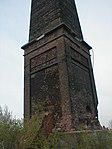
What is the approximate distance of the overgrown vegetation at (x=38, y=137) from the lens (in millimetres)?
5980

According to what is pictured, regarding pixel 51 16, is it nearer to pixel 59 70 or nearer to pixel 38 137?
pixel 59 70

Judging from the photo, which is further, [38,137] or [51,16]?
[51,16]

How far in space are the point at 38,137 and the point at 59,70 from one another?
3982mm

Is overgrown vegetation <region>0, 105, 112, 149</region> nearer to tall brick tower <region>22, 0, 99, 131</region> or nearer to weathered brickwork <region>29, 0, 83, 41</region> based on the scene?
tall brick tower <region>22, 0, 99, 131</region>

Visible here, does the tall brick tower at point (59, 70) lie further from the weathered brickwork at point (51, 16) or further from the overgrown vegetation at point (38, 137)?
the overgrown vegetation at point (38, 137)

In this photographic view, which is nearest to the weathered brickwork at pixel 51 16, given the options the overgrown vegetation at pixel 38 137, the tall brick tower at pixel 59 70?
the tall brick tower at pixel 59 70

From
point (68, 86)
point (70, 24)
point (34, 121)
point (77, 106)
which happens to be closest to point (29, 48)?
point (70, 24)

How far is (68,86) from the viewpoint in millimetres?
9352

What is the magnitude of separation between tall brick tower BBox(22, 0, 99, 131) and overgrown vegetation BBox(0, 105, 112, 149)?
155cm

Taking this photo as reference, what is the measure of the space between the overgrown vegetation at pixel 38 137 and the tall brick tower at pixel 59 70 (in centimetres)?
155

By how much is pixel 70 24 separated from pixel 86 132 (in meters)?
7.57

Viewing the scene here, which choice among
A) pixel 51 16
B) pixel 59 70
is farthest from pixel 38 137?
pixel 51 16

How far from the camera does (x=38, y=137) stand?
7.14 meters

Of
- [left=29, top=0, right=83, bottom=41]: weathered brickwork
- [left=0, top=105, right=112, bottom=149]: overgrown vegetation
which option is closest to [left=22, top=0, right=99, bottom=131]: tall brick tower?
[left=29, top=0, right=83, bottom=41]: weathered brickwork
